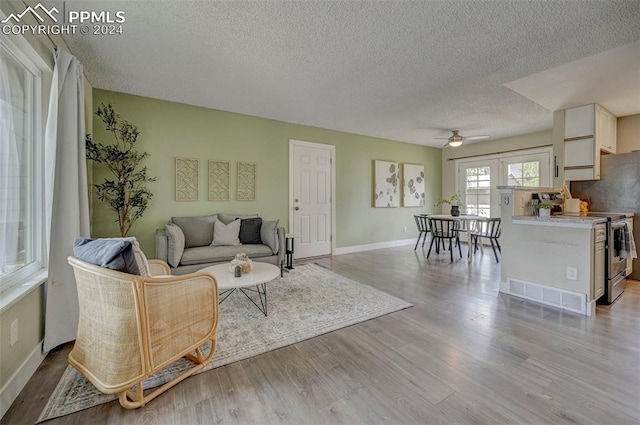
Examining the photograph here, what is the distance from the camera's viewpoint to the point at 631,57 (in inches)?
99.6

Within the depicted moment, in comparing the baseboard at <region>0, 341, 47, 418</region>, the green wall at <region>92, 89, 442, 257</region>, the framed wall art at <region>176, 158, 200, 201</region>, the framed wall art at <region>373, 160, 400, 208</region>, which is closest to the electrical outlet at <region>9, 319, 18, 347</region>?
the baseboard at <region>0, 341, 47, 418</region>

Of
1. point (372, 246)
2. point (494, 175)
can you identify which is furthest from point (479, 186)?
point (372, 246)

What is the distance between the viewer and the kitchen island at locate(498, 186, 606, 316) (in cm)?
261

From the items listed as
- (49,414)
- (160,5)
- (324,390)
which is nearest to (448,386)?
(324,390)

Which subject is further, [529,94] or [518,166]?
[518,166]

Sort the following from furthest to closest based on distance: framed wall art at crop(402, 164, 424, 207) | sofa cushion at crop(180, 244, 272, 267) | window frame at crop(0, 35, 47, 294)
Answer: framed wall art at crop(402, 164, 424, 207), sofa cushion at crop(180, 244, 272, 267), window frame at crop(0, 35, 47, 294)

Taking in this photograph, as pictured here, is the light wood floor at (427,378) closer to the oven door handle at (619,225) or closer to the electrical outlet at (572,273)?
the electrical outlet at (572,273)

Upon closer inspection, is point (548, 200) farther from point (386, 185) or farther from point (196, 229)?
point (196, 229)

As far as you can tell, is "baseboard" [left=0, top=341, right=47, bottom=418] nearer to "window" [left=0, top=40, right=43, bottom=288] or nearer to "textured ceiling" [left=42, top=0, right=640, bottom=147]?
"window" [left=0, top=40, right=43, bottom=288]

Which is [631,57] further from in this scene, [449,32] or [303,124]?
[303,124]

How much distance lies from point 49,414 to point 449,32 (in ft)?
11.8

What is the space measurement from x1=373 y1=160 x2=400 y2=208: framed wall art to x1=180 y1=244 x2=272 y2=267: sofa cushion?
127 inches

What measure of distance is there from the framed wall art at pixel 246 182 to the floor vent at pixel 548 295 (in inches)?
148

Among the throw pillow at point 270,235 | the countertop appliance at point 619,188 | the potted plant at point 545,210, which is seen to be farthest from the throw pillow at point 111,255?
the countertop appliance at point 619,188
